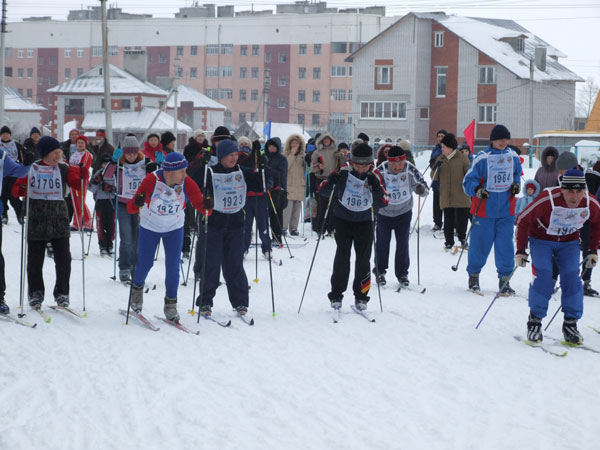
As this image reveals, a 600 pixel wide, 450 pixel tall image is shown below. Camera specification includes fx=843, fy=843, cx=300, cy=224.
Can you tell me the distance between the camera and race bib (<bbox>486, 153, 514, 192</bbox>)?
931cm

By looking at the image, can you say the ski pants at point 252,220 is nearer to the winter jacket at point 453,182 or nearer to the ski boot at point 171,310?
the winter jacket at point 453,182

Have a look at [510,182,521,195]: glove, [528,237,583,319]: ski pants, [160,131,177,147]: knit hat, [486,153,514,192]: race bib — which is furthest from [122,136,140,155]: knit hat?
[528,237,583,319]: ski pants

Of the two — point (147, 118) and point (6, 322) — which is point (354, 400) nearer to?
point (6, 322)

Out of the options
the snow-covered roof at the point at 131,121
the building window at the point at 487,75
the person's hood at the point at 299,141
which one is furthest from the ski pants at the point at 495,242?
the snow-covered roof at the point at 131,121

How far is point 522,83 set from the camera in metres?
50.7

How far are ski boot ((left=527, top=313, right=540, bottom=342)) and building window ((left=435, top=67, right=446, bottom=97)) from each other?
4860 centimetres

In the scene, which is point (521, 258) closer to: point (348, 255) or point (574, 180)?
point (574, 180)

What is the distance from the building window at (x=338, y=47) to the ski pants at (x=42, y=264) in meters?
75.3

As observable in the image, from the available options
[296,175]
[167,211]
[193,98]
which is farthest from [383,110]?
[167,211]

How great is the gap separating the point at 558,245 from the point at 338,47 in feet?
251

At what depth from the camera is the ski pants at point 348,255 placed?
26.6ft

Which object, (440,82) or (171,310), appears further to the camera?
(440,82)

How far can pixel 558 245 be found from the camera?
6836mm

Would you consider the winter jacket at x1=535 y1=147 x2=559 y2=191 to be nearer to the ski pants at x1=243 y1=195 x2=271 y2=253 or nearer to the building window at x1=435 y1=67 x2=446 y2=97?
the ski pants at x1=243 y1=195 x2=271 y2=253
